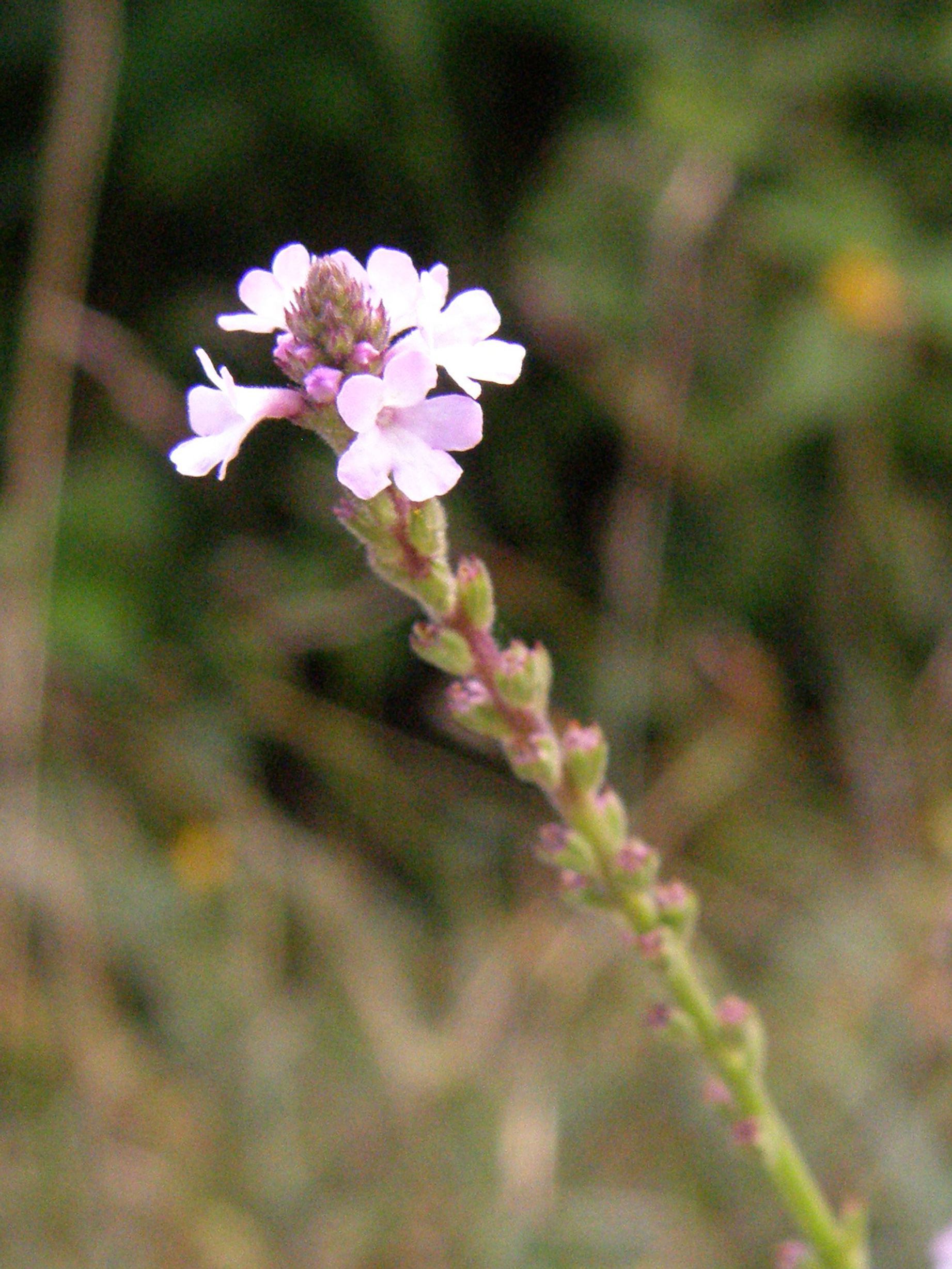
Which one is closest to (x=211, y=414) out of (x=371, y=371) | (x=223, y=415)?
(x=223, y=415)

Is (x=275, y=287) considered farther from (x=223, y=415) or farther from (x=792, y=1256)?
(x=792, y=1256)

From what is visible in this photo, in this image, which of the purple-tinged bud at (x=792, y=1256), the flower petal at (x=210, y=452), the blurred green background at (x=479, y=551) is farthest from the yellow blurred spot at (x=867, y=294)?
the flower petal at (x=210, y=452)

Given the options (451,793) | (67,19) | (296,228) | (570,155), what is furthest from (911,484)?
(67,19)

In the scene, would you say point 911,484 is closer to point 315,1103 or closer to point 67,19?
point 315,1103

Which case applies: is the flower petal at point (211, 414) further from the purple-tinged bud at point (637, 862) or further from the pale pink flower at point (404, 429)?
the purple-tinged bud at point (637, 862)

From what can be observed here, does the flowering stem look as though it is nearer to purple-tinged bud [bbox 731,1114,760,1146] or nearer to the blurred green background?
purple-tinged bud [bbox 731,1114,760,1146]

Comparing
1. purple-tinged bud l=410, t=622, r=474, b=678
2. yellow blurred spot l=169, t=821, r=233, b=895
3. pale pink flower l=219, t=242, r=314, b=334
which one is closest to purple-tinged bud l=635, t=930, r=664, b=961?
purple-tinged bud l=410, t=622, r=474, b=678
